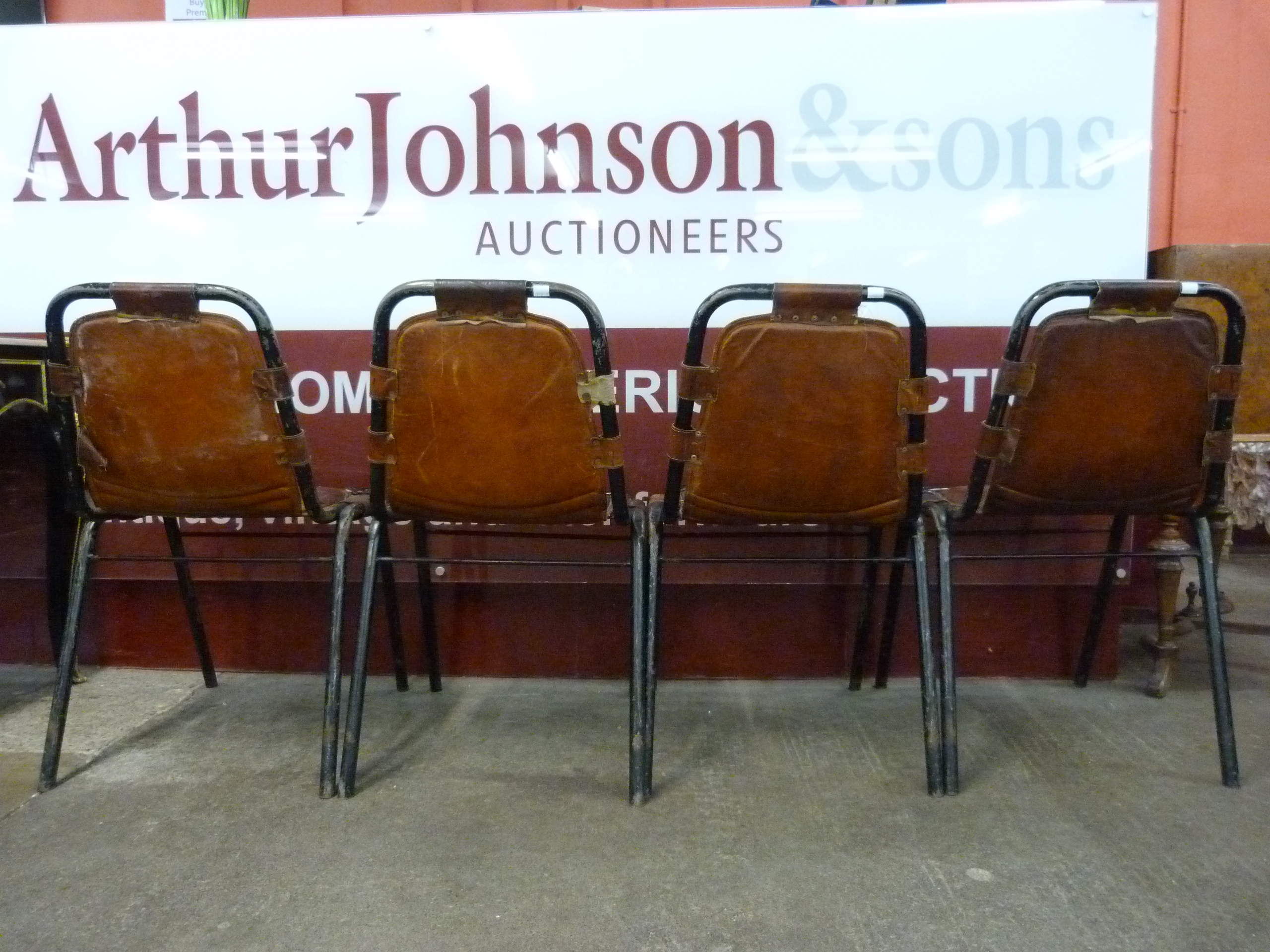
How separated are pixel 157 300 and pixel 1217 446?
223 centimetres

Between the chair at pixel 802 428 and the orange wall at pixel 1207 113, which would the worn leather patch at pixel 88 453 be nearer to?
the chair at pixel 802 428

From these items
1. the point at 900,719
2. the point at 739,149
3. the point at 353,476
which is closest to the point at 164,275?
the point at 353,476

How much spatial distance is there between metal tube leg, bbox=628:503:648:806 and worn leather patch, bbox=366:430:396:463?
0.54m

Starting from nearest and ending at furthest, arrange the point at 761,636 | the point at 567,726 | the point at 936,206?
the point at 567,726, the point at 936,206, the point at 761,636

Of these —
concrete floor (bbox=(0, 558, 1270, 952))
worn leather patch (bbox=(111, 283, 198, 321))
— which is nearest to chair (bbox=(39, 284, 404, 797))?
worn leather patch (bbox=(111, 283, 198, 321))

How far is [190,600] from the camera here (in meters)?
2.60

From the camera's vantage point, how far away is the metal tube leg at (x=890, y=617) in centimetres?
246

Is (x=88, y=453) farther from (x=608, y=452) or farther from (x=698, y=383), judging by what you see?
(x=698, y=383)

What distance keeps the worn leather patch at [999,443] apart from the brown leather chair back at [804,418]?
0.50 ft

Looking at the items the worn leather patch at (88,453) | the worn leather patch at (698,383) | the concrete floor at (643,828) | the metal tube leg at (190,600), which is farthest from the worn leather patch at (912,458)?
the metal tube leg at (190,600)

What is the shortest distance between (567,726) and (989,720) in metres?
1.10

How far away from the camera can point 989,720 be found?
7.95 ft

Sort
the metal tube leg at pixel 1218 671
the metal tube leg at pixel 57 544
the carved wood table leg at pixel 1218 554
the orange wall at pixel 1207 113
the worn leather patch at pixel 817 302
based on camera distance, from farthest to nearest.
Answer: the orange wall at pixel 1207 113
the metal tube leg at pixel 57 544
the carved wood table leg at pixel 1218 554
the metal tube leg at pixel 1218 671
the worn leather patch at pixel 817 302

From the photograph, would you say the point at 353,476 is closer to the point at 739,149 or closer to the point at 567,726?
the point at 567,726
